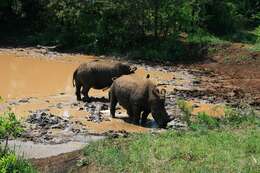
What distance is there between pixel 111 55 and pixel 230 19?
357 inches

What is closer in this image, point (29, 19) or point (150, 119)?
point (150, 119)

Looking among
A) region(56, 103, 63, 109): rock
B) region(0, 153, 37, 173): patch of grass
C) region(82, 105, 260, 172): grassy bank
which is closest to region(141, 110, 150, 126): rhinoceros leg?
region(56, 103, 63, 109): rock

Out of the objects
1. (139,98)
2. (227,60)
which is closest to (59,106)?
(139,98)

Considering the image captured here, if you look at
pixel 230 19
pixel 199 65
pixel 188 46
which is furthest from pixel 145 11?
pixel 230 19

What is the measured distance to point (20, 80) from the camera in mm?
22000

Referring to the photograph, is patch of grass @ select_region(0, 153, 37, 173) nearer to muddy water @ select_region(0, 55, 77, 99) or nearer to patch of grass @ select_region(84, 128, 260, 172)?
patch of grass @ select_region(84, 128, 260, 172)

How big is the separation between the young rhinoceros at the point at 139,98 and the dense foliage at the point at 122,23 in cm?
1200

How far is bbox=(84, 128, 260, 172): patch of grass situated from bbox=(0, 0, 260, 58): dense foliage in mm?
17153

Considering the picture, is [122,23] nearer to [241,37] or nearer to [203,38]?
[203,38]

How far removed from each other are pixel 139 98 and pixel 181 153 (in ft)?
17.6

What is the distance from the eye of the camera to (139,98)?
15.5 m

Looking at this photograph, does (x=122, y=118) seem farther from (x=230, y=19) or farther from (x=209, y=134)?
(x=230, y=19)

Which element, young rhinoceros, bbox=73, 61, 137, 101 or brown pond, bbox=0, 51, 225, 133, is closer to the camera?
brown pond, bbox=0, 51, 225, 133

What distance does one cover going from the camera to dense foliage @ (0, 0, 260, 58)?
29.8 m
